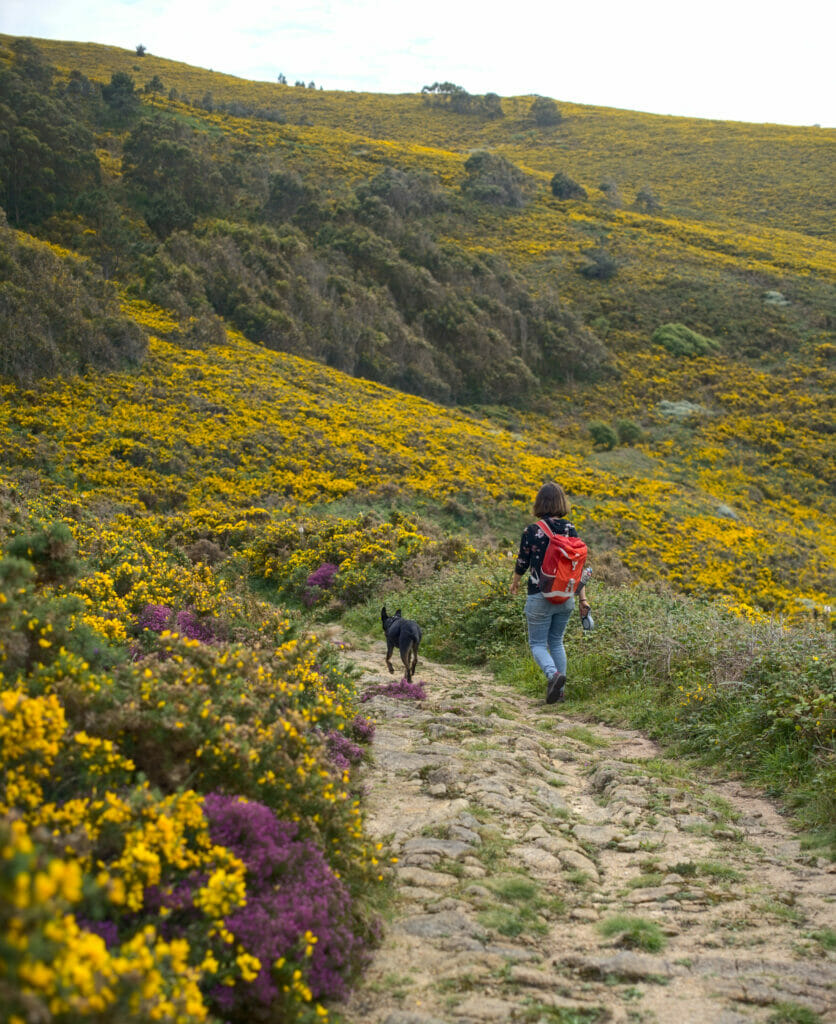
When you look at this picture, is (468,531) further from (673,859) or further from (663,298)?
(663,298)

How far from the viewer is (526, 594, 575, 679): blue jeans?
6.93 m

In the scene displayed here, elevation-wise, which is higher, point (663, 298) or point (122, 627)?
point (663, 298)

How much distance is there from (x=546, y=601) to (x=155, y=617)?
10.5 feet

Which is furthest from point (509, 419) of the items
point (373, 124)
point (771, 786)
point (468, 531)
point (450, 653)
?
point (373, 124)

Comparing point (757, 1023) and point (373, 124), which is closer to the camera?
point (757, 1023)

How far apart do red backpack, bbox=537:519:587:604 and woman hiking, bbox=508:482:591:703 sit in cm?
6

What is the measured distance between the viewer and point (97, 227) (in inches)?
1114

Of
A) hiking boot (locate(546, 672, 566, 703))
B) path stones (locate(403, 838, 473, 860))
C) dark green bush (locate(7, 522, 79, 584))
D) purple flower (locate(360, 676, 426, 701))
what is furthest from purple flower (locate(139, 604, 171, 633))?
hiking boot (locate(546, 672, 566, 703))

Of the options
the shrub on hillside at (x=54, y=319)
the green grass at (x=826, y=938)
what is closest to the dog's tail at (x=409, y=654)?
the green grass at (x=826, y=938)

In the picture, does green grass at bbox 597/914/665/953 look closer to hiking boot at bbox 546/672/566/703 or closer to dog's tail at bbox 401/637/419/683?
hiking boot at bbox 546/672/566/703

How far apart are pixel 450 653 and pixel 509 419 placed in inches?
939

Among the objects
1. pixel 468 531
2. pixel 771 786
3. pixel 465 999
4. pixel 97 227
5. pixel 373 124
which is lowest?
pixel 468 531

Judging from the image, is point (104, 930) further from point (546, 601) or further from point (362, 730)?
point (546, 601)

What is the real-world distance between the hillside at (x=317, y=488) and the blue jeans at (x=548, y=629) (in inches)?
20.6
